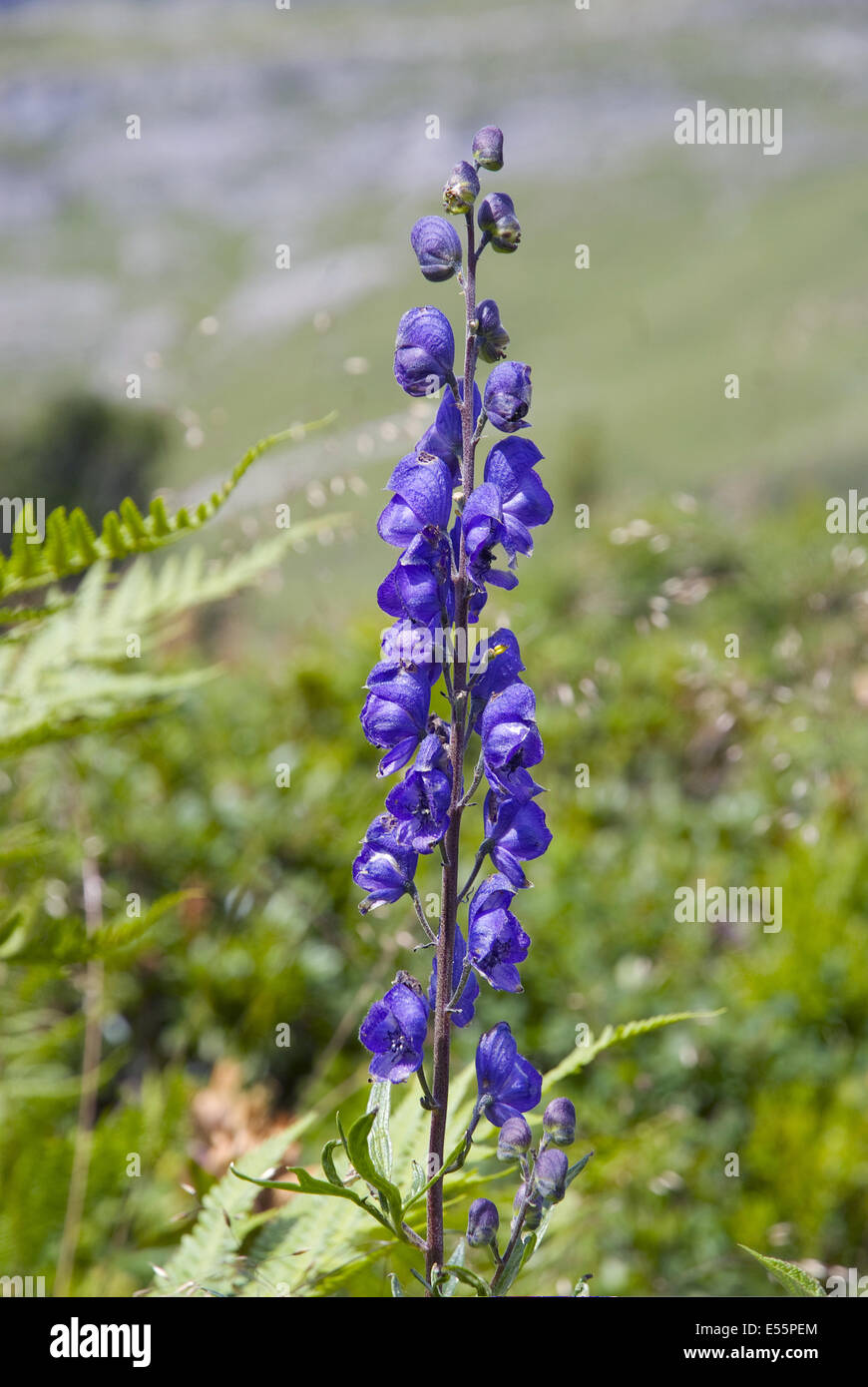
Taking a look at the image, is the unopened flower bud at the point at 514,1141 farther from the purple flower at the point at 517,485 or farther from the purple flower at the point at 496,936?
the purple flower at the point at 517,485

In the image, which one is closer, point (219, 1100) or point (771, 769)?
point (219, 1100)

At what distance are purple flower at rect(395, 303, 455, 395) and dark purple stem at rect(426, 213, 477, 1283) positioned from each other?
0.07 meters

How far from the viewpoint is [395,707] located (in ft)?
4.52

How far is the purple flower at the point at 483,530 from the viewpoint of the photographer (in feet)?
4.28

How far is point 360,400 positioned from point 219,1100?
2104 mm

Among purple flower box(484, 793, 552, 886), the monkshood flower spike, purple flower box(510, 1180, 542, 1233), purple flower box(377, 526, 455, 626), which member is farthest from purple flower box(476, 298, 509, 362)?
purple flower box(510, 1180, 542, 1233)

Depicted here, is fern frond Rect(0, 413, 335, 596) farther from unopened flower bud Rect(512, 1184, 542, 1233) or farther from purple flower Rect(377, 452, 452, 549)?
unopened flower bud Rect(512, 1184, 542, 1233)

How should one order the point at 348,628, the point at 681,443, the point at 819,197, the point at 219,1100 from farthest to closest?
the point at 819,197 → the point at 681,443 → the point at 348,628 → the point at 219,1100

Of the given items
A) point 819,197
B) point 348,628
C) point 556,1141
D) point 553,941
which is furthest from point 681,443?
point 556,1141

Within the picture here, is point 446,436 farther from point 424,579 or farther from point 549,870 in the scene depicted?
point 549,870

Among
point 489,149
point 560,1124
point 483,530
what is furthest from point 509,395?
point 560,1124
